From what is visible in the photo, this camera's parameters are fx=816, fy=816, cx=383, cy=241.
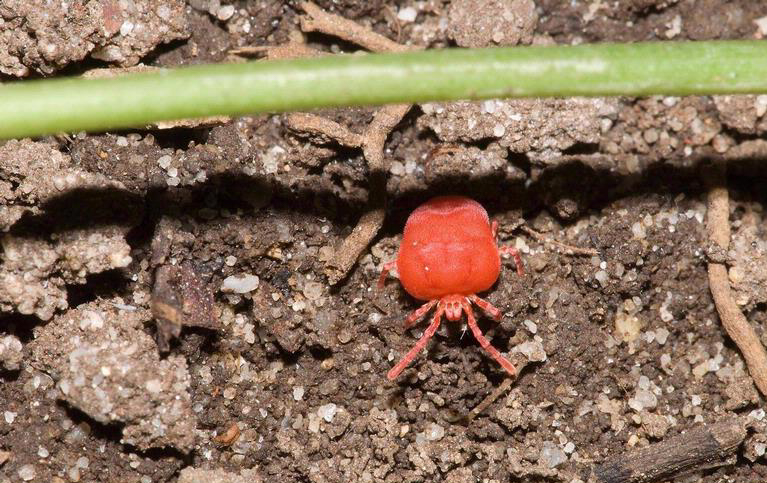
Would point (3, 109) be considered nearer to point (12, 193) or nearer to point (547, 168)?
point (12, 193)

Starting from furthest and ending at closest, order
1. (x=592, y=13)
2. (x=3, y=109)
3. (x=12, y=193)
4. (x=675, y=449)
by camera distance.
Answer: (x=592, y=13), (x=675, y=449), (x=12, y=193), (x=3, y=109)

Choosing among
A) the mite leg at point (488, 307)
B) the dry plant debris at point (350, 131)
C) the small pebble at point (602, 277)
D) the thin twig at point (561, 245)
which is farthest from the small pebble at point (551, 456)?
the dry plant debris at point (350, 131)

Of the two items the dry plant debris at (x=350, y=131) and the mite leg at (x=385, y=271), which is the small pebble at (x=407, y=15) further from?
the mite leg at (x=385, y=271)

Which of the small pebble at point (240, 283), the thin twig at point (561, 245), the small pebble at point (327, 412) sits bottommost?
the small pebble at point (327, 412)

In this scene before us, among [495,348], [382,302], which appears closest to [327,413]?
[382,302]

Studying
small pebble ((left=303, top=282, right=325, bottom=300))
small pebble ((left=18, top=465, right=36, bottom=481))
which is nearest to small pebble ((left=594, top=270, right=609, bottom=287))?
small pebble ((left=303, top=282, right=325, bottom=300))

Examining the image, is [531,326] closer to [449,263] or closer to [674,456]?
[449,263]
